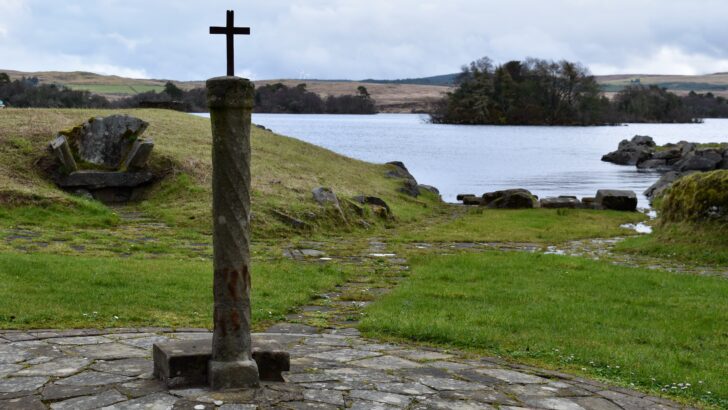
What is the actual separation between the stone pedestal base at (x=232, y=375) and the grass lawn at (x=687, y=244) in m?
12.2

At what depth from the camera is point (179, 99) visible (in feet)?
226

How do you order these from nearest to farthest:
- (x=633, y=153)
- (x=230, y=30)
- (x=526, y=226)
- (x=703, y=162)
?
(x=230, y=30) → (x=526, y=226) → (x=703, y=162) → (x=633, y=153)

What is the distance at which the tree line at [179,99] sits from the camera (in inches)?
1976

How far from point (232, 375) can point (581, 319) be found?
5.18m

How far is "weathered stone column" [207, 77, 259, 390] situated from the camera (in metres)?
6.55

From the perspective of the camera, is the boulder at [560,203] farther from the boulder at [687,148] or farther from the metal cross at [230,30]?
the boulder at [687,148]

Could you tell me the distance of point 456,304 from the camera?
1108 centimetres

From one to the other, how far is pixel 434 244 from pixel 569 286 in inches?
248

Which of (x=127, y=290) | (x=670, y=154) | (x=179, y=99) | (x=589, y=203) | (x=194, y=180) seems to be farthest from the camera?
(x=670, y=154)

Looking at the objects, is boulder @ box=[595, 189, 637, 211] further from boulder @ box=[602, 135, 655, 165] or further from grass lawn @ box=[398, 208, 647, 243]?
boulder @ box=[602, 135, 655, 165]

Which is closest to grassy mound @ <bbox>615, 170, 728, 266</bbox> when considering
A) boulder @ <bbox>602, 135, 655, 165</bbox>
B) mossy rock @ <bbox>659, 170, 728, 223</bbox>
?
mossy rock @ <bbox>659, 170, 728, 223</bbox>

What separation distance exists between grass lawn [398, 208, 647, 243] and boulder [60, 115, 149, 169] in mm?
7351

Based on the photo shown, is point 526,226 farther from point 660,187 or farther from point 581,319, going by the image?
point 660,187

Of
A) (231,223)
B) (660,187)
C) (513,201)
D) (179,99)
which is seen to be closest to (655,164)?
(660,187)
